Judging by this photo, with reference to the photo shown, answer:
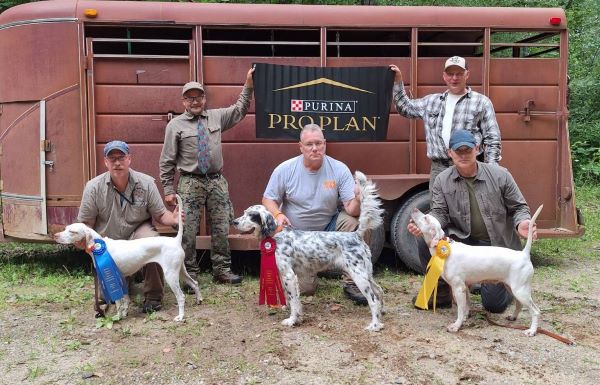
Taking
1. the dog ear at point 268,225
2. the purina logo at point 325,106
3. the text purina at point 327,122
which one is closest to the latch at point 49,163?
the text purina at point 327,122

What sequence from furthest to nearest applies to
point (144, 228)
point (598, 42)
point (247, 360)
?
point (598, 42) < point (144, 228) < point (247, 360)

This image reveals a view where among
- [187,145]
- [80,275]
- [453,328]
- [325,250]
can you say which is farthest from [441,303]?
[80,275]

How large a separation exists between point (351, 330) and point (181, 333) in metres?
1.17

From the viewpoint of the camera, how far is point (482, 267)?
3.68m

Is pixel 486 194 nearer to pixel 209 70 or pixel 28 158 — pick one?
pixel 209 70

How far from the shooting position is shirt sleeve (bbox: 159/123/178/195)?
478 centimetres

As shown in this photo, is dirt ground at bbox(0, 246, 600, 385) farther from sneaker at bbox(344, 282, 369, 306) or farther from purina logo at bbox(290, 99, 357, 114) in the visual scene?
purina logo at bbox(290, 99, 357, 114)

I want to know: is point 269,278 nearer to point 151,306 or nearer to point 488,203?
point 151,306

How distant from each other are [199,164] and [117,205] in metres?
0.81

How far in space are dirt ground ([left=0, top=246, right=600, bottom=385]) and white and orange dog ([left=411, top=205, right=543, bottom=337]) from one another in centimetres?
21

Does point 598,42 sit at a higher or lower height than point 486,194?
higher

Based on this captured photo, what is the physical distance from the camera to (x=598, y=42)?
41.9 ft

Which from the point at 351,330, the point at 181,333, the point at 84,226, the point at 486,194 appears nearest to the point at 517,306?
the point at 486,194

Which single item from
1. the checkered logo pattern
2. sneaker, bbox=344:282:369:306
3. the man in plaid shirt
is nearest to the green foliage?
the checkered logo pattern
